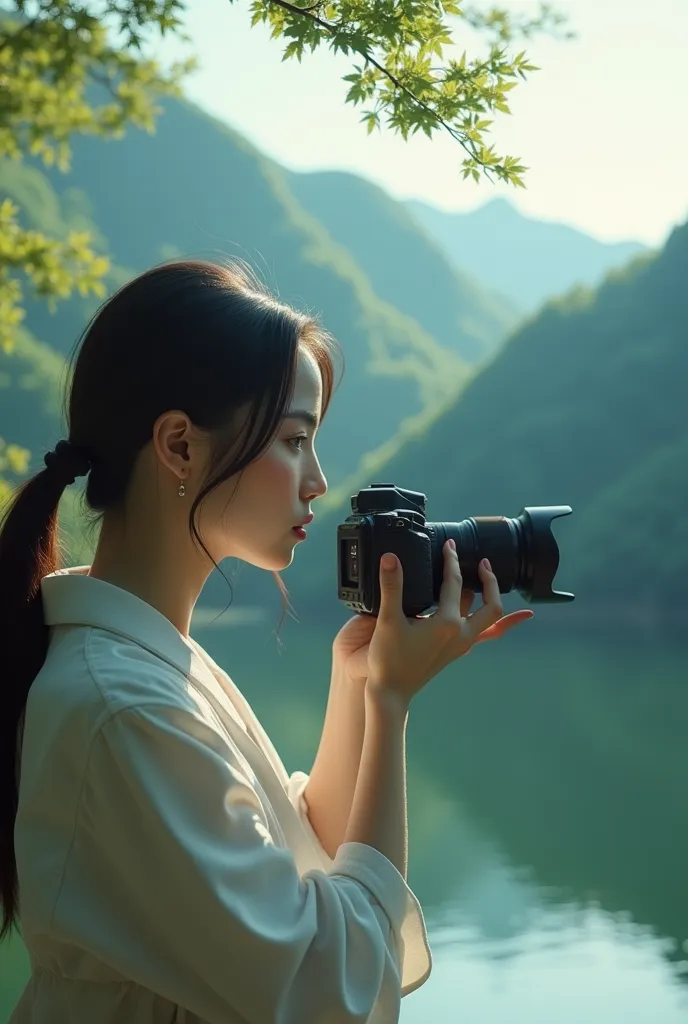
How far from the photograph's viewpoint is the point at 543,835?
16.5ft

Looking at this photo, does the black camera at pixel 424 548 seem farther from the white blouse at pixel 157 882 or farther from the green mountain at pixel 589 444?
the green mountain at pixel 589 444

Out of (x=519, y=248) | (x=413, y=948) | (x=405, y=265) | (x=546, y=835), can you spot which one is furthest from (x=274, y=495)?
(x=519, y=248)

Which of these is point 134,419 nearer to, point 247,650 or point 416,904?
point 416,904

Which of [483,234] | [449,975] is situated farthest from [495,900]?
[483,234]

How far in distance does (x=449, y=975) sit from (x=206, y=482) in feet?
9.28

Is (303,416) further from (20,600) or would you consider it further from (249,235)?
(249,235)

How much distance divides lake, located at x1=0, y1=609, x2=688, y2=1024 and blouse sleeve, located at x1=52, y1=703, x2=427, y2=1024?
8.02ft

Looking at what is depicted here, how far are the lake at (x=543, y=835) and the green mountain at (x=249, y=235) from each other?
19.8m

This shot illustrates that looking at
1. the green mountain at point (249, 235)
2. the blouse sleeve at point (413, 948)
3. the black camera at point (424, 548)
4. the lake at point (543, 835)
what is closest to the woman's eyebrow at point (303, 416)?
the black camera at point (424, 548)

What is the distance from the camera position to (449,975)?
3.29 m

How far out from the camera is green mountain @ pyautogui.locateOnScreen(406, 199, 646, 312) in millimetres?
58000

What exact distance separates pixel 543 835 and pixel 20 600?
4542 millimetres

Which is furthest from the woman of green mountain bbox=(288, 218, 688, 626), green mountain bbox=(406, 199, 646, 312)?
green mountain bbox=(406, 199, 646, 312)

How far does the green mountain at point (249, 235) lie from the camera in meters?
30.3
